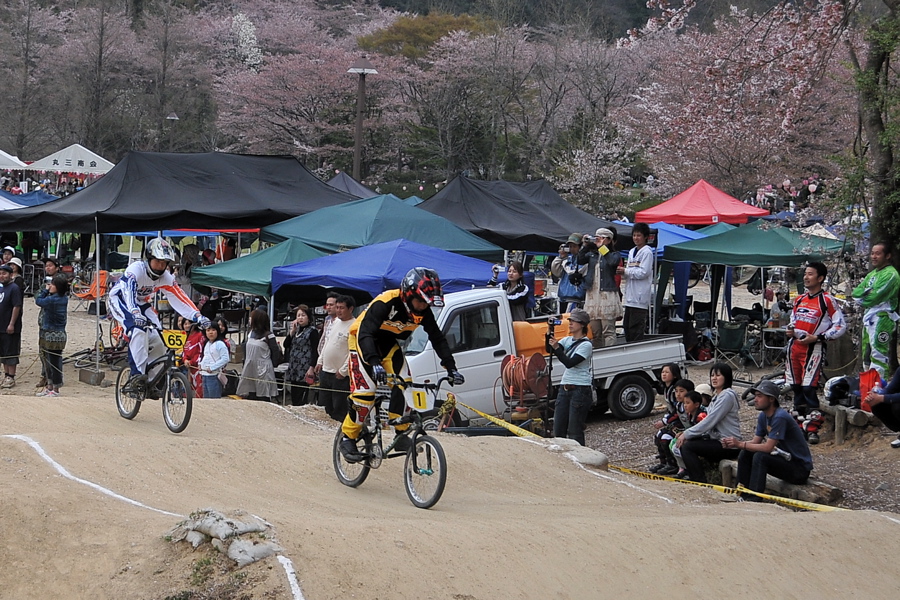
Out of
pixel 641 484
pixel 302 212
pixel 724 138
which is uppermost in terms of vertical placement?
pixel 724 138

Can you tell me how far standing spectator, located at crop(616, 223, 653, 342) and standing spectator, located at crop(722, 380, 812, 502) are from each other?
5679 mm

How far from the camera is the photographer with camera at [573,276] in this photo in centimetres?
1463

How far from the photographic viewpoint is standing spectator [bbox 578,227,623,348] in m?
14.5

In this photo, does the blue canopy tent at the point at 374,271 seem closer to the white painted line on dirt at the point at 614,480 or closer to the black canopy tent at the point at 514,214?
the black canopy tent at the point at 514,214

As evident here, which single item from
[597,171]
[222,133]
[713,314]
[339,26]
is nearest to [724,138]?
[597,171]

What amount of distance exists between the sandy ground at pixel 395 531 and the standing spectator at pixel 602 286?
5.17 m

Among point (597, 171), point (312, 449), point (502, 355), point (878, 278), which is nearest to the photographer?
point (312, 449)

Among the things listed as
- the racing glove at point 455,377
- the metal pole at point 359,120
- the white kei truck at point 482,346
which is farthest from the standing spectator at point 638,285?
the metal pole at point 359,120

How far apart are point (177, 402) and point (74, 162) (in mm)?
34481

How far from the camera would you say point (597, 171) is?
4506 cm

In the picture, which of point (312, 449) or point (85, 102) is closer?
point (312, 449)

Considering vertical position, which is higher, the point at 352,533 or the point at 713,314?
the point at 713,314

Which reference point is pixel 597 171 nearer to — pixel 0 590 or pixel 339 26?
pixel 339 26

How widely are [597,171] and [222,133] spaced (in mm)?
26437
